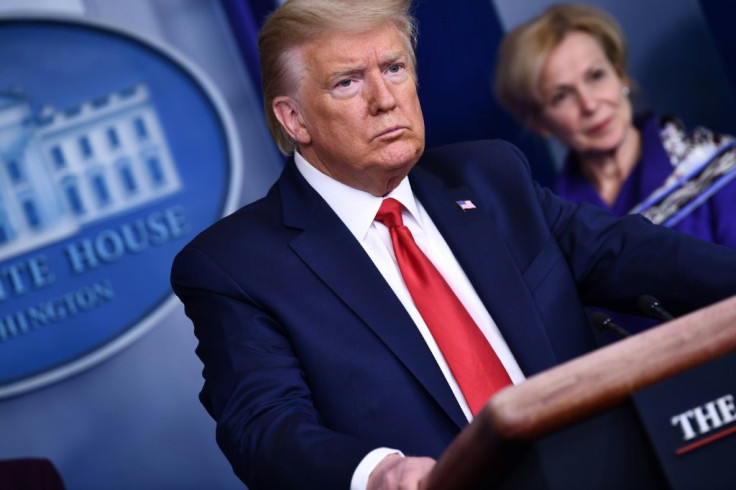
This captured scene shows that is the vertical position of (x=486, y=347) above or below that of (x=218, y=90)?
below

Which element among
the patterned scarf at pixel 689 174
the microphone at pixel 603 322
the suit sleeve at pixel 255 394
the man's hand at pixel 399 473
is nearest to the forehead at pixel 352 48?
the suit sleeve at pixel 255 394

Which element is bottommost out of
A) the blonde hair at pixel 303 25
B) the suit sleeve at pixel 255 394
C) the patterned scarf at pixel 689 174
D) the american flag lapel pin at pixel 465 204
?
the patterned scarf at pixel 689 174

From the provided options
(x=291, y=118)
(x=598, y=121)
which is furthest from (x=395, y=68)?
(x=598, y=121)

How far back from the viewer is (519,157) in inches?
75.2

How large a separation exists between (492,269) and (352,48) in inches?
17.2

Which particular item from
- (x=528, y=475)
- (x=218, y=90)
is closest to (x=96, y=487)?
(x=218, y=90)

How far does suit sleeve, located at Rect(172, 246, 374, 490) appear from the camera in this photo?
1.30 m

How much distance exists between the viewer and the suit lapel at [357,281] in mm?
1533

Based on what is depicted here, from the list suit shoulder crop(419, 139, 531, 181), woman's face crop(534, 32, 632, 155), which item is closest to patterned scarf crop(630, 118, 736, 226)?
woman's face crop(534, 32, 632, 155)

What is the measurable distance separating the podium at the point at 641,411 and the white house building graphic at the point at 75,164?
2049mm

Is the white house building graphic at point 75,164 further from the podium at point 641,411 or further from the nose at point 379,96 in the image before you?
the podium at point 641,411

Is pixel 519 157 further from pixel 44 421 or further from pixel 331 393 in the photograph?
pixel 44 421

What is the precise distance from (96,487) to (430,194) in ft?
4.99

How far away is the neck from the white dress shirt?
4.85ft
